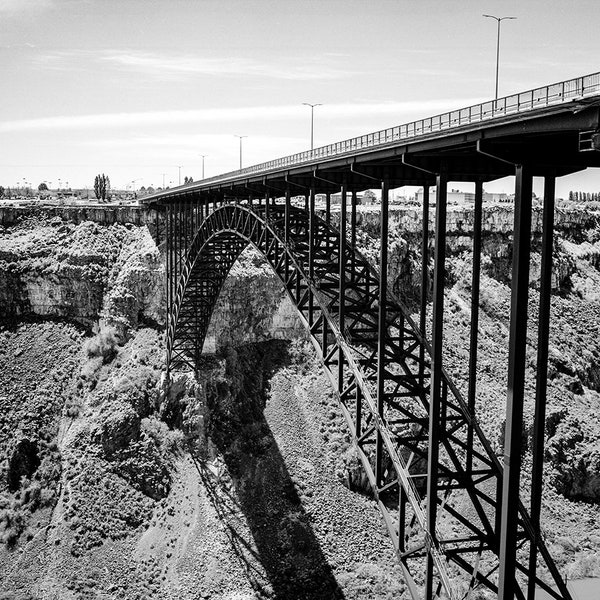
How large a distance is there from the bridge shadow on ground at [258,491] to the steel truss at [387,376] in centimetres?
442

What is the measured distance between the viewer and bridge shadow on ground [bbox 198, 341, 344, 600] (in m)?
37.1

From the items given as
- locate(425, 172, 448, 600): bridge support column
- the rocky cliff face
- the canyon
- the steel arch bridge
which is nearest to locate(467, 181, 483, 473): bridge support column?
the steel arch bridge

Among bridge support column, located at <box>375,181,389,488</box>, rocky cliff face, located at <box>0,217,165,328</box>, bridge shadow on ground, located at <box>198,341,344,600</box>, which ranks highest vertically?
bridge support column, located at <box>375,181,389,488</box>

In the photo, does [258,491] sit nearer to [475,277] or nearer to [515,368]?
[475,277]

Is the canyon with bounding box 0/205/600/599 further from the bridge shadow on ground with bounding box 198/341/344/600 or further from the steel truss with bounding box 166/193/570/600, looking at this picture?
the steel truss with bounding box 166/193/570/600

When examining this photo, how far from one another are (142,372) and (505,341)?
97.3 feet

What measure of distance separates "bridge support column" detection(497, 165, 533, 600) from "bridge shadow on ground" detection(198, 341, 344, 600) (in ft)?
80.7

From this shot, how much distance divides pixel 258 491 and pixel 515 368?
32.8 metres

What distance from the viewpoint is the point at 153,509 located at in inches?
1705

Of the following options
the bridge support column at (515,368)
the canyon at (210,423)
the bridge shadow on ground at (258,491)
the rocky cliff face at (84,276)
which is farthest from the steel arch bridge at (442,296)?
the rocky cliff face at (84,276)

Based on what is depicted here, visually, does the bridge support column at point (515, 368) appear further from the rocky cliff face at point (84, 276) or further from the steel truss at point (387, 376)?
the rocky cliff face at point (84, 276)

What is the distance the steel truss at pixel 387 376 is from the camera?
17062mm

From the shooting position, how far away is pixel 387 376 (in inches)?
854

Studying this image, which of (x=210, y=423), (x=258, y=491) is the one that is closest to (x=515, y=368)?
(x=258, y=491)
